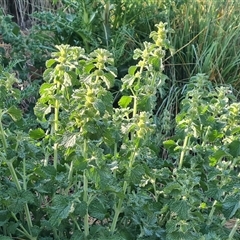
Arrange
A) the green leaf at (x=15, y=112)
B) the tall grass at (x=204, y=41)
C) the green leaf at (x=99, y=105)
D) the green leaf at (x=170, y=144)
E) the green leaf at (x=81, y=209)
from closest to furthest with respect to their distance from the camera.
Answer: the green leaf at (x=99, y=105), the green leaf at (x=81, y=209), the green leaf at (x=15, y=112), the green leaf at (x=170, y=144), the tall grass at (x=204, y=41)

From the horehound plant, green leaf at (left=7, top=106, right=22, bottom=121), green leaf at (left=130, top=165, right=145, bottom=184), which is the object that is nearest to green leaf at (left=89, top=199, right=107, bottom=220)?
the horehound plant

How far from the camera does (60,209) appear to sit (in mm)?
1580

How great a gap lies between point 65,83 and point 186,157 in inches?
23.5

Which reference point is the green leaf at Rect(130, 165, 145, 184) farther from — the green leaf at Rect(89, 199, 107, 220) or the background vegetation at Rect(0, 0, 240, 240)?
the green leaf at Rect(89, 199, 107, 220)

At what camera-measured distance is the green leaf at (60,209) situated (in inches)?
61.5

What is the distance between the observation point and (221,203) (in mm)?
1766

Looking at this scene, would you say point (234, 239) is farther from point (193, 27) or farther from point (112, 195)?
point (193, 27)

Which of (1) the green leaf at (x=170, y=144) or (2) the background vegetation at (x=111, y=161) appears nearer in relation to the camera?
(2) the background vegetation at (x=111, y=161)

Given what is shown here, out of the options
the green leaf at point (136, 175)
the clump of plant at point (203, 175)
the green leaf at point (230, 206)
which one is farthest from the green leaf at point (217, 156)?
the green leaf at point (136, 175)

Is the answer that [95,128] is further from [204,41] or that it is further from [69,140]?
[204,41]

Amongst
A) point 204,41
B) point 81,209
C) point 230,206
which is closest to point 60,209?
point 81,209

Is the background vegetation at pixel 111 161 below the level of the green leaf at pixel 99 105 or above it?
below

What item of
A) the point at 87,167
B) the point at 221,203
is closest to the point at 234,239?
the point at 221,203

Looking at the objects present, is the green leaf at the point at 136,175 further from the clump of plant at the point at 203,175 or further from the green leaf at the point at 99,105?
the green leaf at the point at 99,105
